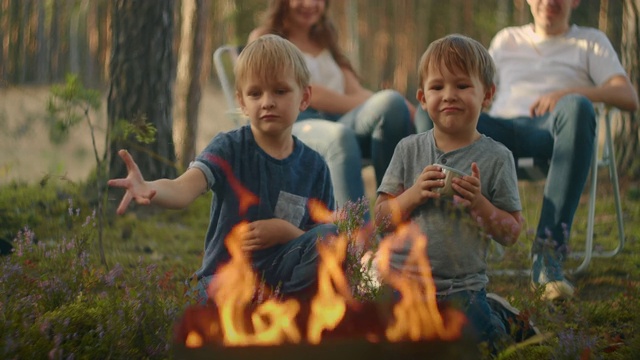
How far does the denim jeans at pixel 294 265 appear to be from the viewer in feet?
9.91

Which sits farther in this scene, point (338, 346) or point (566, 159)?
point (566, 159)

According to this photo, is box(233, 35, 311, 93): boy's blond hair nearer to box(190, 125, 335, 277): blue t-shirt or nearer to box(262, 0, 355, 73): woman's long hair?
box(190, 125, 335, 277): blue t-shirt

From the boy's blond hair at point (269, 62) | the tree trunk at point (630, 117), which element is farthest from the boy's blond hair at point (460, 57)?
the tree trunk at point (630, 117)

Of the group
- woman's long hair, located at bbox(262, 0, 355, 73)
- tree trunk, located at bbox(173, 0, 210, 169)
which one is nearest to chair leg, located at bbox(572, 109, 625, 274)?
woman's long hair, located at bbox(262, 0, 355, 73)

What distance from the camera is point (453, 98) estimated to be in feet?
9.29

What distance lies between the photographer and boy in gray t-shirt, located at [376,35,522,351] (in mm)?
2822

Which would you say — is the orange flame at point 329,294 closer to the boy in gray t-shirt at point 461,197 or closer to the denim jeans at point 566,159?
the boy in gray t-shirt at point 461,197

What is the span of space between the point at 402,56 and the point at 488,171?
13257 mm

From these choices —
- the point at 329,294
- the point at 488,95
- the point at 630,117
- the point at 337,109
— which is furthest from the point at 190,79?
the point at 329,294

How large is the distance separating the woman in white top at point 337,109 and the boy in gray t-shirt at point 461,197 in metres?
0.94

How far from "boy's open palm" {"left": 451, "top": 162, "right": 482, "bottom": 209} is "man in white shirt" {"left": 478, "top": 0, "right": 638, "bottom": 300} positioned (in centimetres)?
96

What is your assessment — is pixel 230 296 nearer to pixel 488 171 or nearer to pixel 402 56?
pixel 488 171

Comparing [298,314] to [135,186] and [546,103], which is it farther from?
[546,103]

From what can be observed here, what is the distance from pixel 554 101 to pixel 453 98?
1409 millimetres
